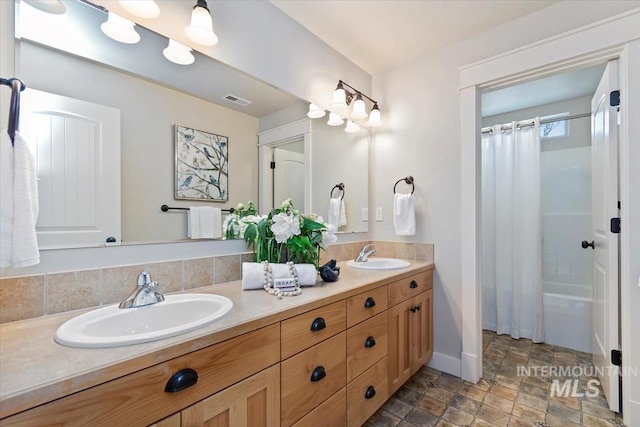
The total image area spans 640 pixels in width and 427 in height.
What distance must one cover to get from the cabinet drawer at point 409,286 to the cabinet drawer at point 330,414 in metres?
0.55

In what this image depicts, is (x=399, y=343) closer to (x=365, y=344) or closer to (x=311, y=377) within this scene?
(x=365, y=344)

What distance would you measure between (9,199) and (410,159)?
2159mm

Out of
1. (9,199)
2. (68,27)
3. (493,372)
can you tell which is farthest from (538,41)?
(9,199)

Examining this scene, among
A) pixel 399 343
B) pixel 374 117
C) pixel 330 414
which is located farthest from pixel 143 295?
pixel 374 117

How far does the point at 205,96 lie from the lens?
1.39 metres

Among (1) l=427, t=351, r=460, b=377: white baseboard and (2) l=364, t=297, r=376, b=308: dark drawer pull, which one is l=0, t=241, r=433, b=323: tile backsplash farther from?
(1) l=427, t=351, r=460, b=377: white baseboard

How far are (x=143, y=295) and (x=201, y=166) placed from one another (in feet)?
2.10

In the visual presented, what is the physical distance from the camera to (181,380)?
72 cm

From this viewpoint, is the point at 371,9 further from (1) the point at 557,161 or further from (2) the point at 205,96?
(1) the point at 557,161

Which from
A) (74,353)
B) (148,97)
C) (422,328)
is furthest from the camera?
(422,328)

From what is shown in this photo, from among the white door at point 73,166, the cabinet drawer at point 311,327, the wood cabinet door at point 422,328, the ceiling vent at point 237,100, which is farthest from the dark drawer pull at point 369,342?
the ceiling vent at point 237,100

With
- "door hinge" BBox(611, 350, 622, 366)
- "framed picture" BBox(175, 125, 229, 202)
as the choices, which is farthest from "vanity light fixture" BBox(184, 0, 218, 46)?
"door hinge" BBox(611, 350, 622, 366)

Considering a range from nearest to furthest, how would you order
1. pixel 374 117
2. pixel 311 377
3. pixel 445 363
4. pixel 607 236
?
pixel 311 377 < pixel 607 236 < pixel 445 363 < pixel 374 117

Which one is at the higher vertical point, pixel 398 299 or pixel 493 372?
pixel 398 299
